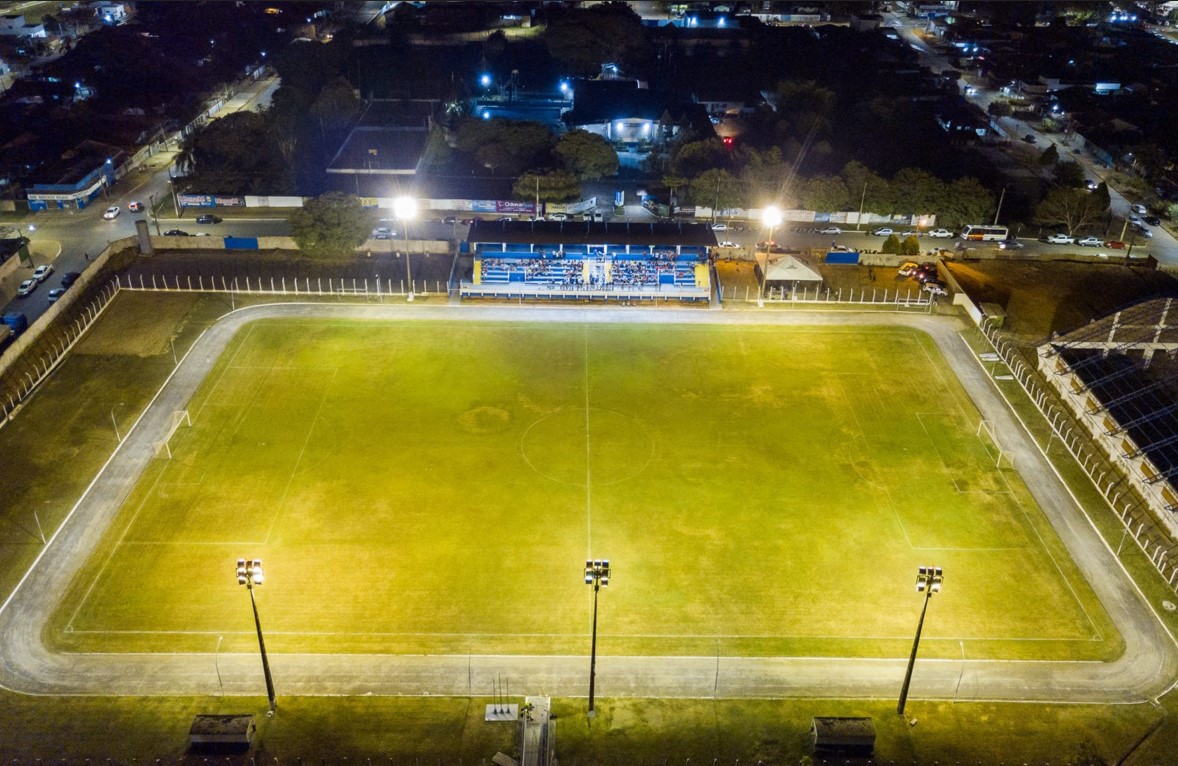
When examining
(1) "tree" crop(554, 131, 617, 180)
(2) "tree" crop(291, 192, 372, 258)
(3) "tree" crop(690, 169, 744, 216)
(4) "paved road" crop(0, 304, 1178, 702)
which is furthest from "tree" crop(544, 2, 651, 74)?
(4) "paved road" crop(0, 304, 1178, 702)

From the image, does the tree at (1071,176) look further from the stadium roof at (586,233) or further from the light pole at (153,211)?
the light pole at (153,211)

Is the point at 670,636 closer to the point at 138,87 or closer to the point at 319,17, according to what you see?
the point at 138,87

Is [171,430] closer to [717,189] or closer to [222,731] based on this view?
[222,731]

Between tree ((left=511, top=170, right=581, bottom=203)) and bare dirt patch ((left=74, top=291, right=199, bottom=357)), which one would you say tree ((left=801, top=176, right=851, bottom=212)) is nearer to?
tree ((left=511, top=170, right=581, bottom=203))

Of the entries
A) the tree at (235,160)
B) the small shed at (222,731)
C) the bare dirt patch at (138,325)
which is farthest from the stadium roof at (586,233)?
the small shed at (222,731)

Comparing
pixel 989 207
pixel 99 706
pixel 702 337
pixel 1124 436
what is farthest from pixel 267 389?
pixel 989 207

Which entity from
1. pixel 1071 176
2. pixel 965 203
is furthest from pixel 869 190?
pixel 1071 176

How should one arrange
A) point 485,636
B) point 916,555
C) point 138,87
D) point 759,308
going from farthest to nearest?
point 138,87, point 759,308, point 916,555, point 485,636

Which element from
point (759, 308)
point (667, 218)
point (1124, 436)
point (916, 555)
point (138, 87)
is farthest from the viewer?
point (138, 87)
